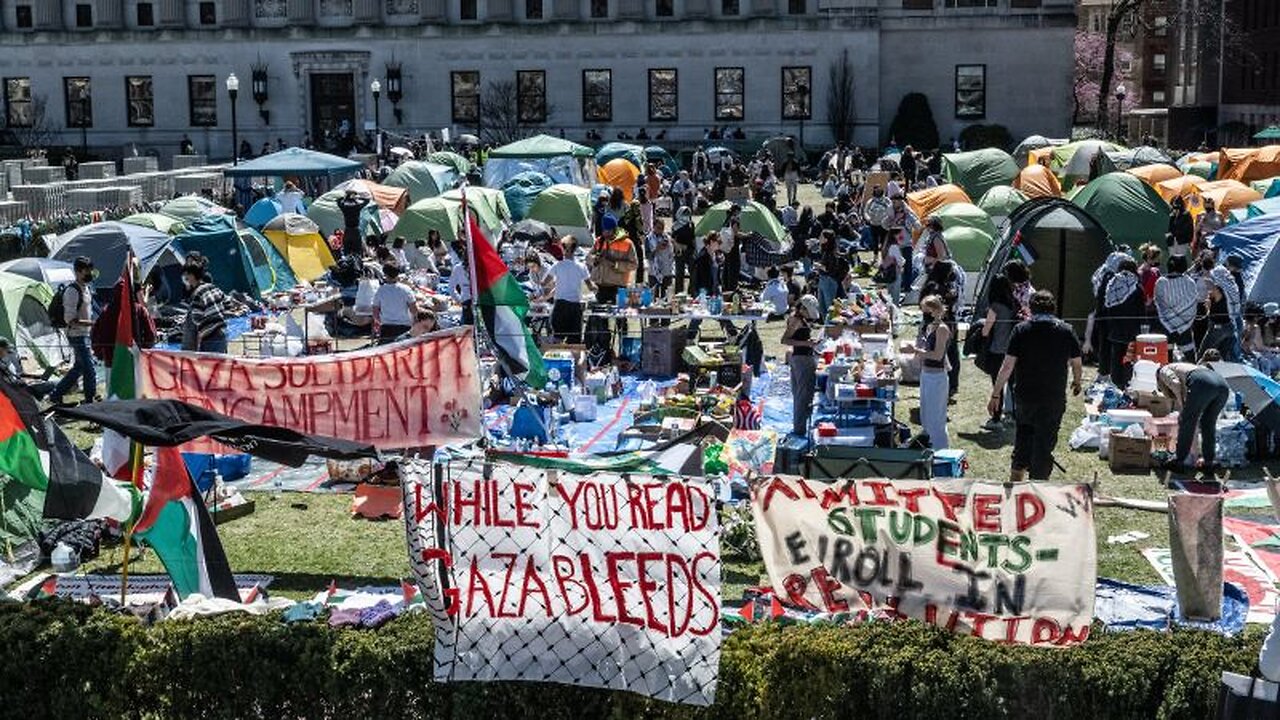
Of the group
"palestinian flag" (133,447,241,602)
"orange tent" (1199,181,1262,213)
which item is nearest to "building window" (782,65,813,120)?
"orange tent" (1199,181,1262,213)

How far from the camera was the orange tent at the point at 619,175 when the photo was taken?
40281mm

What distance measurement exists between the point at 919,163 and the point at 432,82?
78.2 feet

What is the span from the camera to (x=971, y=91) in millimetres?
62344

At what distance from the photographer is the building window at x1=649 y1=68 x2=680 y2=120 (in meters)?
62.1

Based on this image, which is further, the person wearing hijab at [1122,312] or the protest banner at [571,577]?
the person wearing hijab at [1122,312]

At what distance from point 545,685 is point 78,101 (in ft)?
204

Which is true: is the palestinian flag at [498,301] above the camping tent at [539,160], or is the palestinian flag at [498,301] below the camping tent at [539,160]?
below

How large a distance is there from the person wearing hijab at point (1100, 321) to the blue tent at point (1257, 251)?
168 cm

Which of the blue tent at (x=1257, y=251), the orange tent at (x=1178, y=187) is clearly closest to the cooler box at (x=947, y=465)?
the blue tent at (x=1257, y=251)

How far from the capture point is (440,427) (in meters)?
11.7

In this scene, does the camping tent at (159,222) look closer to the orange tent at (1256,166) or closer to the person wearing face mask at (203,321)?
the person wearing face mask at (203,321)

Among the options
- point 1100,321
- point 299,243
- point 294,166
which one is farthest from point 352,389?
point 294,166

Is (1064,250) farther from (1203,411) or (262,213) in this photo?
(262,213)

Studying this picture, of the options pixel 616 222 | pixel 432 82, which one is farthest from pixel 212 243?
pixel 432 82
